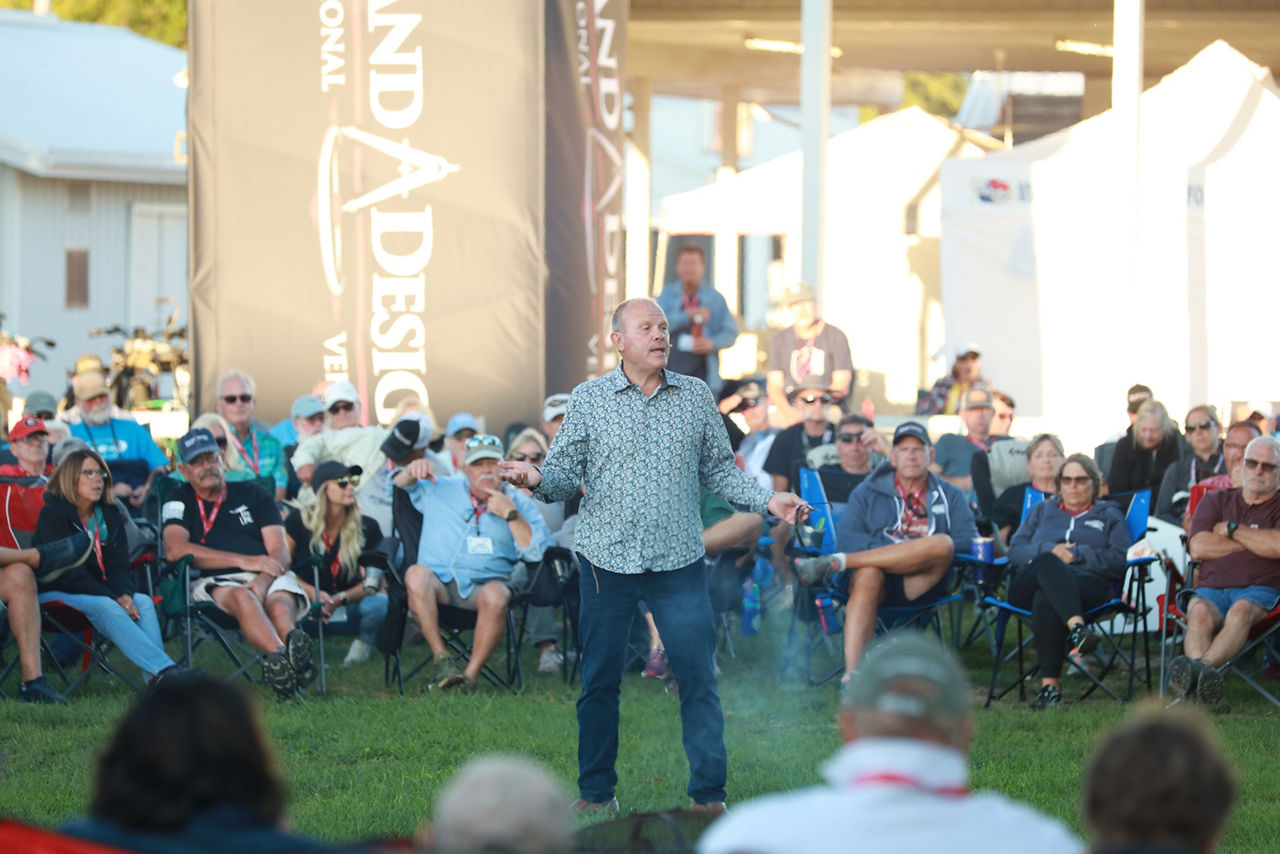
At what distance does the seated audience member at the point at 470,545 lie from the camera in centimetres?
775

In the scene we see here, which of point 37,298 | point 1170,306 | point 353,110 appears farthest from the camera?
point 37,298

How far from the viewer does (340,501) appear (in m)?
8.27

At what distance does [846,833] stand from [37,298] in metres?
18.8

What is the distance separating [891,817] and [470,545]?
5.82 meters

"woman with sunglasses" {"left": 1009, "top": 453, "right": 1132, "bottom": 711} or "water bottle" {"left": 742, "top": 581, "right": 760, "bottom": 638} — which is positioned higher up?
"woman with sunglasses" {"left": 1009, "top": 453, "right": 1132, "bottom": 711}

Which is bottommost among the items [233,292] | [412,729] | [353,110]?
[412,729]

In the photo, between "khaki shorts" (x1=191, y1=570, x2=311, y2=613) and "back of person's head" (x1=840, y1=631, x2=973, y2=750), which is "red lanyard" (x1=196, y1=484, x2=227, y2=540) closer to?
"khaki shorts" (x1=191, y1=570, x2=311, y2=613)

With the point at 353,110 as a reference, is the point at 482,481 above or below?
below

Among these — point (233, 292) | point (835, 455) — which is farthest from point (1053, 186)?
point (233, 292)

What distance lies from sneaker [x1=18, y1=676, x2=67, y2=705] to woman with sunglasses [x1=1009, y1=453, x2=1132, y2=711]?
4.26m

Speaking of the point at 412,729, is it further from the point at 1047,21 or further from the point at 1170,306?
the point at 1047,21

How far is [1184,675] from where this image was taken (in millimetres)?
7082

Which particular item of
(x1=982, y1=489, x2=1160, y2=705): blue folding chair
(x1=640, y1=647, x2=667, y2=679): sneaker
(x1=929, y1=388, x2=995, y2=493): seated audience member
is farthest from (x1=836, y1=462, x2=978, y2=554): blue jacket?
(x1=929, y1=388, x2=995, y2=493): seated audience member

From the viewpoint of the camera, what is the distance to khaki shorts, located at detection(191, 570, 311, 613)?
7723 mm
